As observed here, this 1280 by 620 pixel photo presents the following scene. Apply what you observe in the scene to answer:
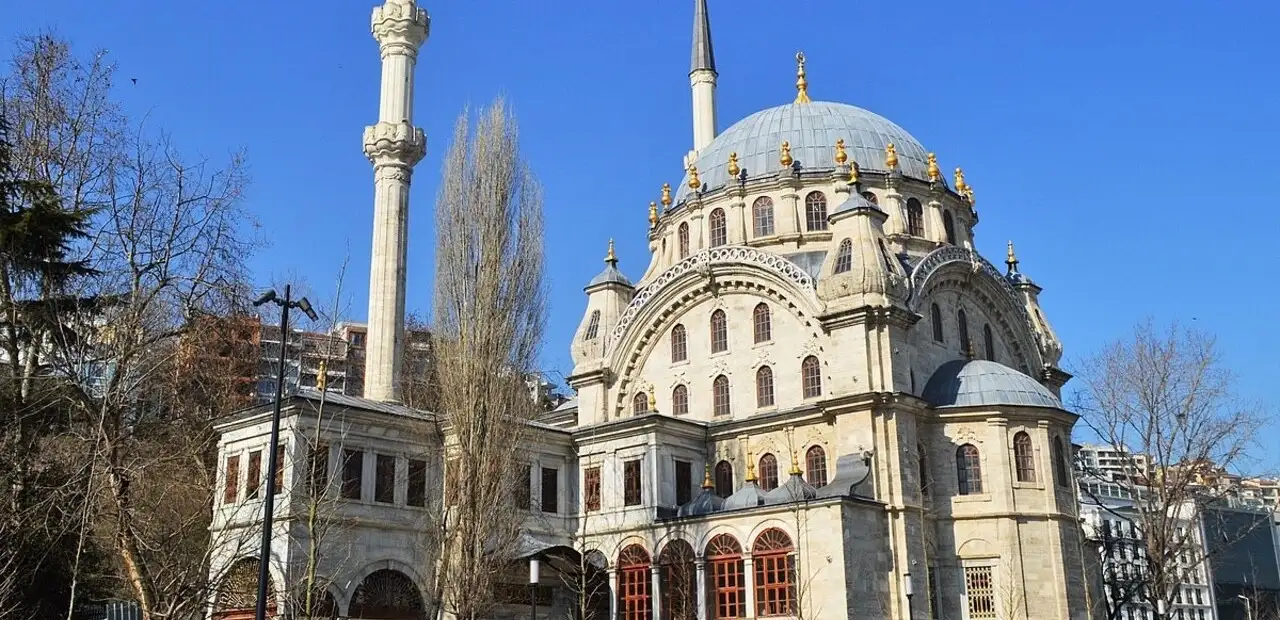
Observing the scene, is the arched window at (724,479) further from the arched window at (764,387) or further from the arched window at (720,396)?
the arched window at (764,387)

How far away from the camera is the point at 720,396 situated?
34.8 m

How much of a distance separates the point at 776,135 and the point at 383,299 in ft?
46.9

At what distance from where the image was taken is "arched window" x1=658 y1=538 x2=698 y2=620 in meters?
29.8

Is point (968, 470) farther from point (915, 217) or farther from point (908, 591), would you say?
point (915, 217)

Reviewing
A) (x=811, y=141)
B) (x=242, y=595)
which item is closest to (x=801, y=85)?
(x=811, y=141)

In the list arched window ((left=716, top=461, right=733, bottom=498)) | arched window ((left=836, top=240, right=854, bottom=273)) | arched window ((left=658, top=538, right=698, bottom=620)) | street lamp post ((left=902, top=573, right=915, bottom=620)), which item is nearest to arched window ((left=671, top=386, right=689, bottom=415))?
arched window ((left=716, top=461, right=733, bottom=498))

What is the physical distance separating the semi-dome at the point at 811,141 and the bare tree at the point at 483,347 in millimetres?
12755

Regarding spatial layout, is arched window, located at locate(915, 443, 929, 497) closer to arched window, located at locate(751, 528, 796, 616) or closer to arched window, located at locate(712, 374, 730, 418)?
arched window, located at locate(751, 528, 796, 616)

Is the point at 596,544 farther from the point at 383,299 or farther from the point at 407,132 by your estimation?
the point at 407,132

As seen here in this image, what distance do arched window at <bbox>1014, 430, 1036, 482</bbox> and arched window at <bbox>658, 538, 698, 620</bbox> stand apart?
29.4 ft

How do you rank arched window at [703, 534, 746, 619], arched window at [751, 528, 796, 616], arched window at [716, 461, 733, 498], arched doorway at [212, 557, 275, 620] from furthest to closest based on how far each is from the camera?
arched window at [716, 461, 733, 498], arched window at [703, 534, 746, 619], arched window at [751, 528, 796, 616], arched doorway at [212, 557, 275, 620]

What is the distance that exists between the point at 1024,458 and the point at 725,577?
343 inches

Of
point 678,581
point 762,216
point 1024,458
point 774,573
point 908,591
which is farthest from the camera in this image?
point 762,216

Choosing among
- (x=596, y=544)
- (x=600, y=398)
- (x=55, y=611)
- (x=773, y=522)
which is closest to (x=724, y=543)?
(x=773, y=522)
